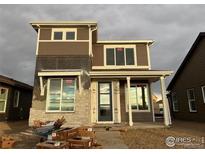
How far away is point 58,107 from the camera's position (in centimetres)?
1040

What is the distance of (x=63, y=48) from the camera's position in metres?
11.3

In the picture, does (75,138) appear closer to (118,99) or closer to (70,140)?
(70,140)

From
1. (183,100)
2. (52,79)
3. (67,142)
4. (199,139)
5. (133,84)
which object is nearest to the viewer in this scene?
(67,142)

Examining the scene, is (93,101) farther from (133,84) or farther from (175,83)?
(175,83)

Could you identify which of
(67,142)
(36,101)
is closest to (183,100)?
(36,101)

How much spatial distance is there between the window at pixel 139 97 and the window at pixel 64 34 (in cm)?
501

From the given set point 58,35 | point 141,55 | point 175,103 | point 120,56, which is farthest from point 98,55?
point 175,103

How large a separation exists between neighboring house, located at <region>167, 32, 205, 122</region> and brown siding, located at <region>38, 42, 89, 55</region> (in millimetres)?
8602

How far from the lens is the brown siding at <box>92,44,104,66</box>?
43.2 feet

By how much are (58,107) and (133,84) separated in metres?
5.06

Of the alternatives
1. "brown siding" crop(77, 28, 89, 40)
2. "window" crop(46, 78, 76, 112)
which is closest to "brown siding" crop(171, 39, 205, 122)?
"brown siding" crop(77, 28, 89, 40)

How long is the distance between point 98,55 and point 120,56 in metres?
1.56

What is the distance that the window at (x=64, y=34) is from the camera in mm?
11492

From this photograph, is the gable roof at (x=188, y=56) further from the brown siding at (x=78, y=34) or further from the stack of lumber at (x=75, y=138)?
the stack of lumber at (x=75, y=138)
